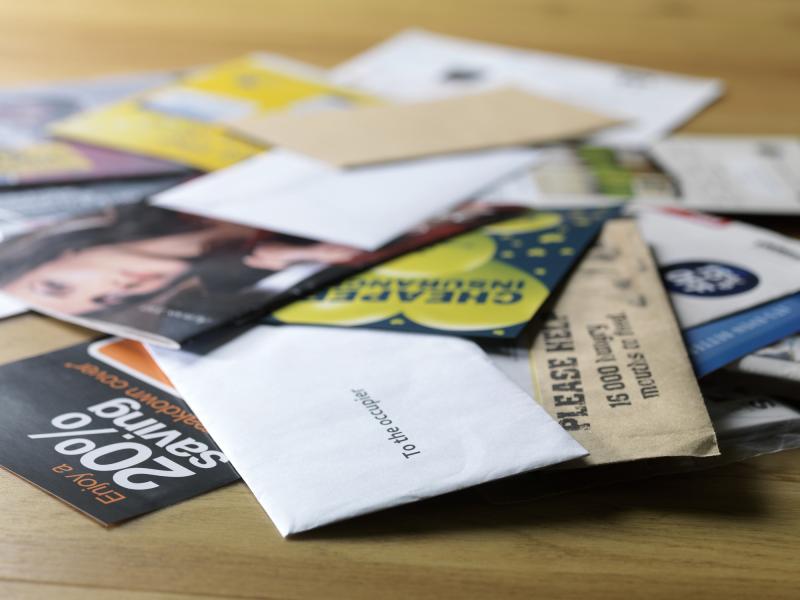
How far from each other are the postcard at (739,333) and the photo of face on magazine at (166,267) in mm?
213

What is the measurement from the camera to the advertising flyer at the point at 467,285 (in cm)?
60

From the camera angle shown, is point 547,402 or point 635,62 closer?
point 547,402

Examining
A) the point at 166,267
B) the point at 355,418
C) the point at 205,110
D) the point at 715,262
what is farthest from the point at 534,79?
the point at 355,418

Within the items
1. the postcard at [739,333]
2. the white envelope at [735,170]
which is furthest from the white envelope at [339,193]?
the postcard at [739,333]

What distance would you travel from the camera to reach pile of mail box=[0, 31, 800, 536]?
19.3 inches

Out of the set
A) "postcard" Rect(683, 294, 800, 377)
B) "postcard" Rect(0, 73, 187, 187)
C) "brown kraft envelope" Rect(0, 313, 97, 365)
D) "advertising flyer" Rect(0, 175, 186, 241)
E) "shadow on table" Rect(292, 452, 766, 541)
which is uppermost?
"postcard" Rect(0, 73, 187, 187)

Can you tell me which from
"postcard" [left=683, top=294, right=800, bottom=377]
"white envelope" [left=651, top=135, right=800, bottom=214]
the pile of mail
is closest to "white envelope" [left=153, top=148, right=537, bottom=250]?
the pile of mail

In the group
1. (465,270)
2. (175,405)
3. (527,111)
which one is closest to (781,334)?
(465,270)

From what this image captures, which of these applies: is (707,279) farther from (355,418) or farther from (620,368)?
(355,418)

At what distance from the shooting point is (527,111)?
3.35 feet

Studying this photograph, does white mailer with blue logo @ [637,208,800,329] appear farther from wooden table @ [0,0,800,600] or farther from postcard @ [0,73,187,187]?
postcard @ [0,73,187,187]

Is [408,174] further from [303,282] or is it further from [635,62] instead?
[635,62]

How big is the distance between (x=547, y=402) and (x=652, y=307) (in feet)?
0.42

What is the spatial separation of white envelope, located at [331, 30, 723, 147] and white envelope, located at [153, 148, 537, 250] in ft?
0.58
